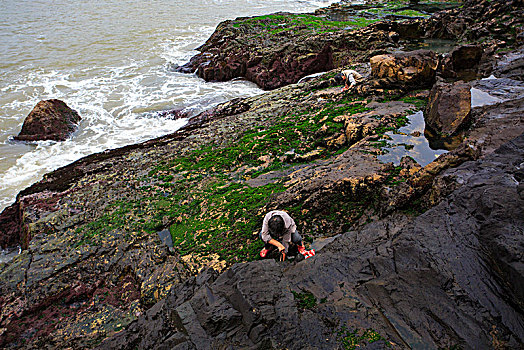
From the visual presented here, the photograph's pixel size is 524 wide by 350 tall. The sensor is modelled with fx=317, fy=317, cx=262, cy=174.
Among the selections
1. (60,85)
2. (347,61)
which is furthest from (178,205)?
(60,85)

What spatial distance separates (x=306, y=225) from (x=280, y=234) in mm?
1043

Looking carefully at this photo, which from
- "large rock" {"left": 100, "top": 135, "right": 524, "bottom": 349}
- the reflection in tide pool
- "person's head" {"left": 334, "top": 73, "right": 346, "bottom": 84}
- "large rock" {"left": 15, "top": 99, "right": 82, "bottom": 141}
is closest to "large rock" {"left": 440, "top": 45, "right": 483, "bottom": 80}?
"person's head" {"left": 334, "top": 73, "right": 346, "bottom": 84}

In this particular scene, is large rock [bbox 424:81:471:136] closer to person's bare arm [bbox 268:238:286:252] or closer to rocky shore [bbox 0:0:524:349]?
rocky shore [bbox 0:0:524:349]

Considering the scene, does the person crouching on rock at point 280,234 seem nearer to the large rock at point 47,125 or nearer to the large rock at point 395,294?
the large rock at point 395,294

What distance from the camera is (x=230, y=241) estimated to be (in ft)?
25.2

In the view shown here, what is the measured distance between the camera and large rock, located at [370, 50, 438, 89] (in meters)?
12.3

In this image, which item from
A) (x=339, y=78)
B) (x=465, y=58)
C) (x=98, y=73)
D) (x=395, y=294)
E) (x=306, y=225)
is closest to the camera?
(x=395, y=294)

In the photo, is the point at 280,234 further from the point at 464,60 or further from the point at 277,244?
the point at 464,60

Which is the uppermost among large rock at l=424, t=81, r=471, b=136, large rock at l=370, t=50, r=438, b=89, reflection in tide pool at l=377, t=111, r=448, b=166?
large rock at l=370, t=50, r=438, b=89

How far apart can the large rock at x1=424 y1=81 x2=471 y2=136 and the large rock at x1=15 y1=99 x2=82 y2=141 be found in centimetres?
1698

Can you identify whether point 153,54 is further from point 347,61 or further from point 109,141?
point 347,61

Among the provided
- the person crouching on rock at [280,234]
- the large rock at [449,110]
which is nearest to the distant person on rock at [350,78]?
the large rock at [449,110]

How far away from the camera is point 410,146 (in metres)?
9.10

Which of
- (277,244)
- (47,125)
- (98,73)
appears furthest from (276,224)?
(98,73)
